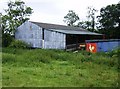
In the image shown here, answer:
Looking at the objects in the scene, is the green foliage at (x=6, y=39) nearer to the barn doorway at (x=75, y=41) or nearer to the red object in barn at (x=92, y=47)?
the barn doorway at (x=75, y=41)

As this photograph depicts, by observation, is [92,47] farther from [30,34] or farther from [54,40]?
[30,34]

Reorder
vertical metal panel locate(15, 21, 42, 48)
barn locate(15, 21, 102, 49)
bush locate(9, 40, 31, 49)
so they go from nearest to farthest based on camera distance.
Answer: barn locate(15, 21, 102, 49) → bush locate(9, 40, 31, 49) → vertical metal panel locate(15, 21, 42, 48)

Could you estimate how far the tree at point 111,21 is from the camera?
41906 millimetres

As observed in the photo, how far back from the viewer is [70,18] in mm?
53000

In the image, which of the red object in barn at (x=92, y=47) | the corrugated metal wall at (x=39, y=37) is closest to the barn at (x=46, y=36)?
the corrugated metal wall at (x=39, y=37)

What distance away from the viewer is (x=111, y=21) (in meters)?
42.1

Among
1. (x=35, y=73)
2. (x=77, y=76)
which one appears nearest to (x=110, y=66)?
(x=77, y=76)

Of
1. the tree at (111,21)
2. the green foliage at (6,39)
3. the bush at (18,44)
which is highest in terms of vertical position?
the tree at (111,21)

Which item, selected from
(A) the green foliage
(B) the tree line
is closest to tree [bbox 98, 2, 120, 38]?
(B) the tree line

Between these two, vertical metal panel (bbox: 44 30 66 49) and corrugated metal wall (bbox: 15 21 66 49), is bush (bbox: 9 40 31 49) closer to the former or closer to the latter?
corrugated metal wall (bbox: 15 21 66 49)

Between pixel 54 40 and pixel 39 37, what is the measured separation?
244 centimetres

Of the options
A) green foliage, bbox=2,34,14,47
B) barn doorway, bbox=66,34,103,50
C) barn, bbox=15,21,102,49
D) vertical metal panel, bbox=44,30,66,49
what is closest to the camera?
vertical metal panel, bbox=44,30,66,49

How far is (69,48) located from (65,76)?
21053 millimetres

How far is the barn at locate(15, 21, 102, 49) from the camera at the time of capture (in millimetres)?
30925
